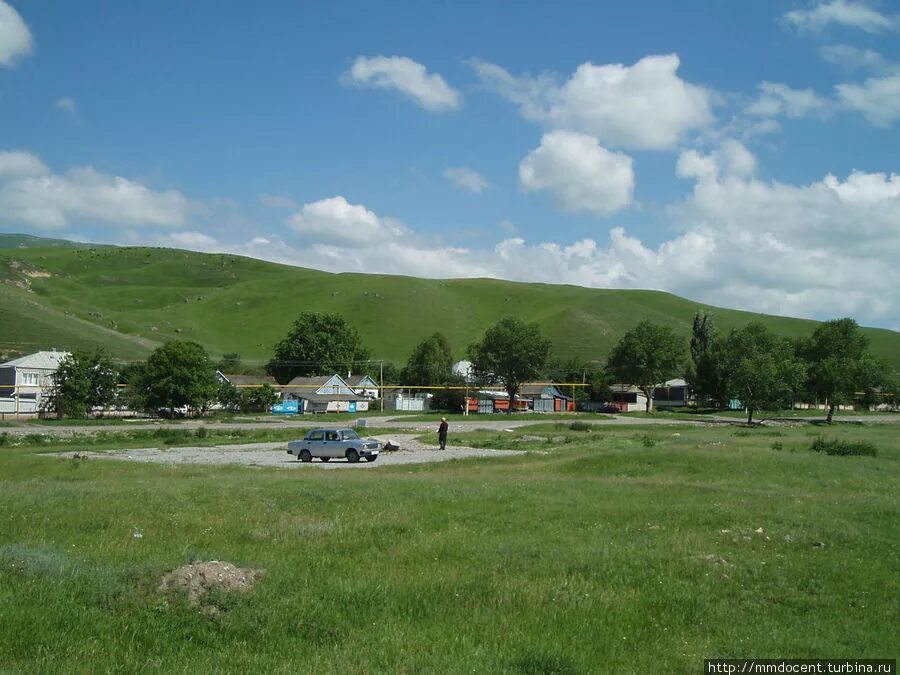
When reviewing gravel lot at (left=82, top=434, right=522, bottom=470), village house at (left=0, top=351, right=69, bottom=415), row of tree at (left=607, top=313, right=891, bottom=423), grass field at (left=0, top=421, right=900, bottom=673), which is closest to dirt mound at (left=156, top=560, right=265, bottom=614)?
grass field at (left=0, top=421, right=900, bottom=673)

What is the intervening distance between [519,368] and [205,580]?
417 feet

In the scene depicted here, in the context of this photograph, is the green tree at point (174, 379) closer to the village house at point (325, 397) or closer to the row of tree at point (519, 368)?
the row of tree at point (519, 368)

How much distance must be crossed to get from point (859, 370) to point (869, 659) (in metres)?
95.6

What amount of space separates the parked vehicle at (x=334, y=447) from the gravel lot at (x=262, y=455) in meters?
0.51

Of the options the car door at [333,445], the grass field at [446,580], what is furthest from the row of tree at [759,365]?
the grass field at [446,580]

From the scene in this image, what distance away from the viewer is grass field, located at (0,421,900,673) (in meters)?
8.06

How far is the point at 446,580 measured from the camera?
1069cm

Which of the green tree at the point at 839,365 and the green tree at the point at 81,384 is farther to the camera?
the green tree at the point at 839,365

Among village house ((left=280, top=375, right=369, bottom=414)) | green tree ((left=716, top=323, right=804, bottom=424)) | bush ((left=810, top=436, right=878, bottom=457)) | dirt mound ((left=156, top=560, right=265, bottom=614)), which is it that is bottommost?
village house ((left=280, top=375, right=369, bottom=414))

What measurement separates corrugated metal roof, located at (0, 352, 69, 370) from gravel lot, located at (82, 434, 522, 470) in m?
63.2

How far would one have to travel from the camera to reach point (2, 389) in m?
103

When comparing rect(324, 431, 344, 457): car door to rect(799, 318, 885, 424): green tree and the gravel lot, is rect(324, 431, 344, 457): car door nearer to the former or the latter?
the gravel lot

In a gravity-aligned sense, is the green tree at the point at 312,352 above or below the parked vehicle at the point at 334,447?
above

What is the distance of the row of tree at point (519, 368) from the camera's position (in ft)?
289
